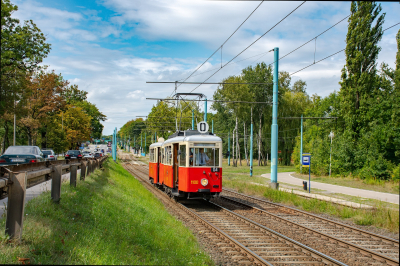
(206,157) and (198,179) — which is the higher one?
(206,157)

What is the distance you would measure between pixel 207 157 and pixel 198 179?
0.99 meters

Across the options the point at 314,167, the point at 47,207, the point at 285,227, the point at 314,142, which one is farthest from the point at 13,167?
the point at 314,142

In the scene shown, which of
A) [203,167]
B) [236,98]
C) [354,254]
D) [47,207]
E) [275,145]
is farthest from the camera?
[236,98]

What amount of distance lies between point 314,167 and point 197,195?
23698 millimetres

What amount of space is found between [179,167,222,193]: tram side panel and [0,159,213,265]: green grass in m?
4.31

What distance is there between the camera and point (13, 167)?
801 centimetres

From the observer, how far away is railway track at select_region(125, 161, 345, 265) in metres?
7.78

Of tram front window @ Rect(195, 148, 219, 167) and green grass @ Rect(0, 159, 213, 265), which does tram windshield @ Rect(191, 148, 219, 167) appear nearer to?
tram front window @ Rect(195, 148, 219, 167)

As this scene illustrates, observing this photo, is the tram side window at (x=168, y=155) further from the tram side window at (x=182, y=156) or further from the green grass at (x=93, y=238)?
the green grass at (x=93, y=238)

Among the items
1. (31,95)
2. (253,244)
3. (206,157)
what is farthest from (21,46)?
(253,244)

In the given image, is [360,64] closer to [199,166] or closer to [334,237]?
[199,166]

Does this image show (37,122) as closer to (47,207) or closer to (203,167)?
(203,167)

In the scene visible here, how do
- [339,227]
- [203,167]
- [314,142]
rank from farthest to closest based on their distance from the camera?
1. [314,142]
2. [203,167]
3. [339,227]

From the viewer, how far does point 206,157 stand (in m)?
15.1
